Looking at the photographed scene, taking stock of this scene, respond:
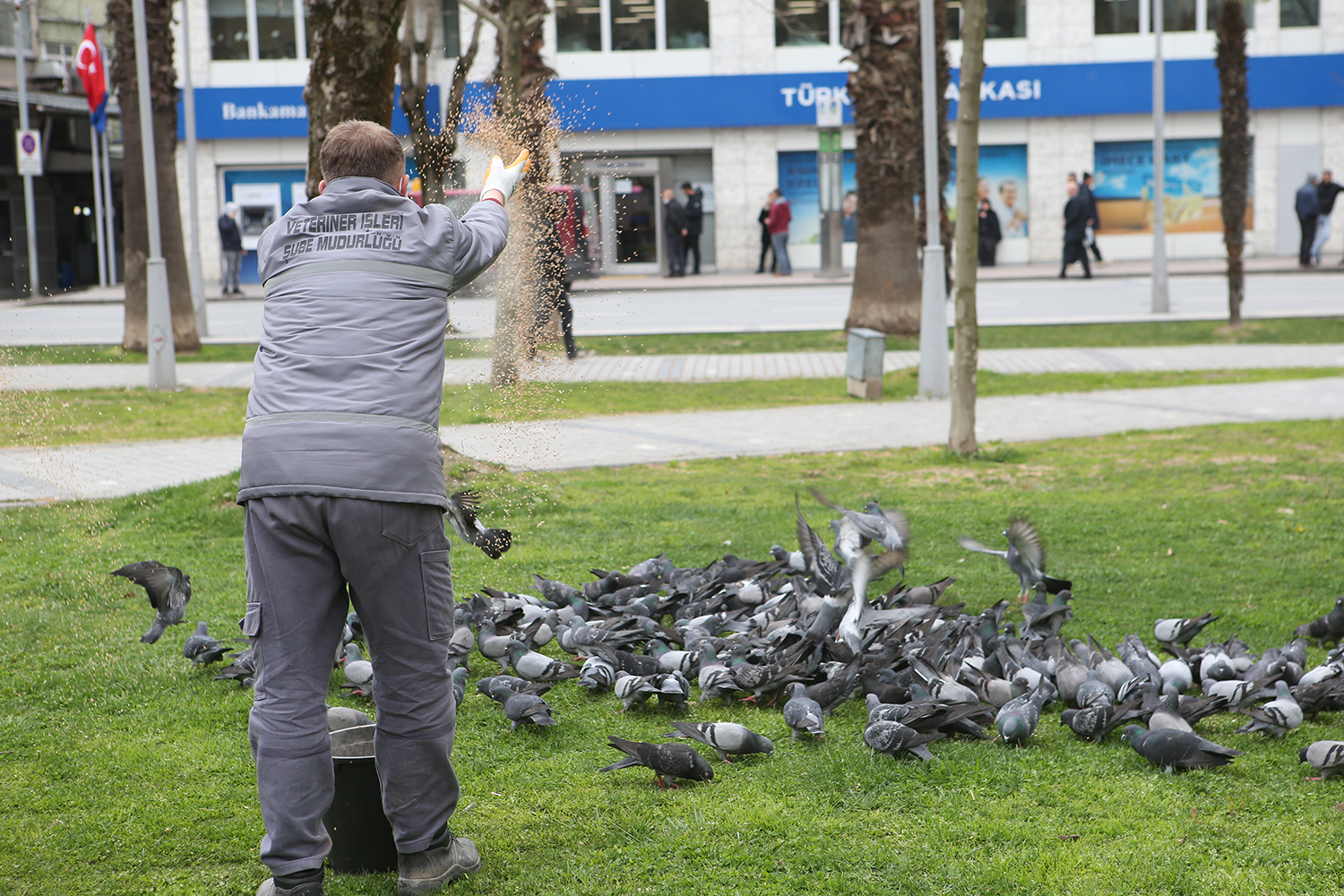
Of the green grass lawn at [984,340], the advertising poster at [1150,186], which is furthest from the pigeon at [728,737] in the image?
the advertising poster at [1150,186]

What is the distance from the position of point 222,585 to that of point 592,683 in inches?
101

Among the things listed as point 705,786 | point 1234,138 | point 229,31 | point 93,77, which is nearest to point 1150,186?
point 1234,138

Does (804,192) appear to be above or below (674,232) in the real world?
above

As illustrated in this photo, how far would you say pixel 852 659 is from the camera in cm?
470

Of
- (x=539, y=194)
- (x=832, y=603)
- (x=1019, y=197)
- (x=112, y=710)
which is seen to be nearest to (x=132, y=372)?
(x=539, y=194)

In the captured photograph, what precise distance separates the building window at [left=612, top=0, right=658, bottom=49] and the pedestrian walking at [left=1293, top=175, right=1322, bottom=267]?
1706 cm

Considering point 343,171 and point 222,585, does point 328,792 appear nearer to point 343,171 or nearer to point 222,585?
point 343,171

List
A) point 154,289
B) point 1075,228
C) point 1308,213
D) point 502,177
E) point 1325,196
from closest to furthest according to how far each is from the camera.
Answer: point 502,177 → point 154,289 → point 1075,228 → point 1308,213 → point 1325,196

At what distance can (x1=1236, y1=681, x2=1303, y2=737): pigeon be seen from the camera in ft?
13.7

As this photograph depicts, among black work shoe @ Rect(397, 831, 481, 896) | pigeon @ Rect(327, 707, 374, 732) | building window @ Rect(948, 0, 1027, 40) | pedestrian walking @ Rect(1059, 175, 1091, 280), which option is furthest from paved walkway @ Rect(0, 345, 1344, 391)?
building window @ Rect(948, 0, 1027, 40)

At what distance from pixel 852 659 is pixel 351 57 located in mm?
5285

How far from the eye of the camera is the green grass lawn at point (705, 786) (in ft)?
11.0

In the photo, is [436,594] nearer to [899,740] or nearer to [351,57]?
[899,740]

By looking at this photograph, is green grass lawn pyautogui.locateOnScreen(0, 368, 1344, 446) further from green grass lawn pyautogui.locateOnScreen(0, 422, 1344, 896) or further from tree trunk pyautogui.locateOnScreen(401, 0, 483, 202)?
green grass lawn pyautogui.locateOnScreen(0, 422, 1344, 896)
